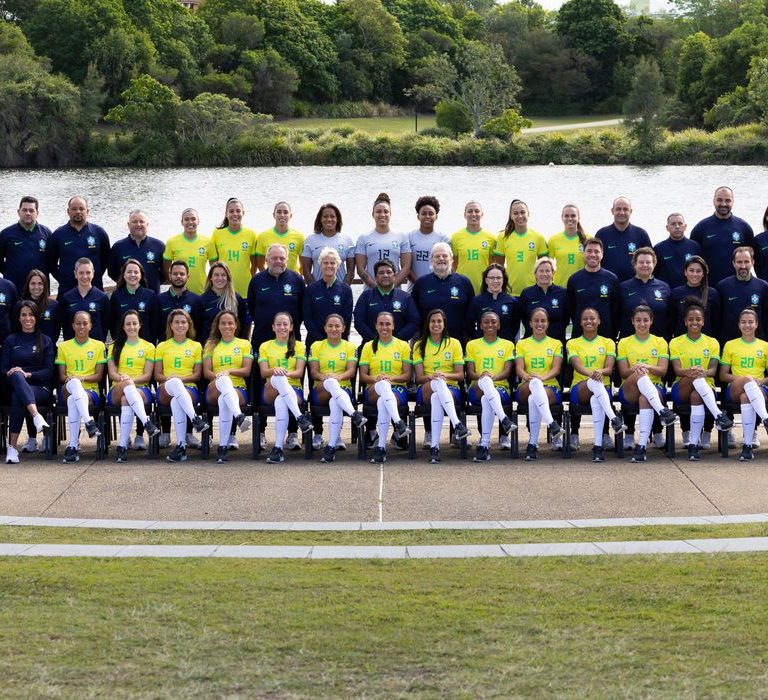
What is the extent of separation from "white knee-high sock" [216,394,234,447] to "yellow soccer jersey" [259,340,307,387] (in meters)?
0.50

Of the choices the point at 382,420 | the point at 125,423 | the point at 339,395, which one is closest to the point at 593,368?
the point at 382,420

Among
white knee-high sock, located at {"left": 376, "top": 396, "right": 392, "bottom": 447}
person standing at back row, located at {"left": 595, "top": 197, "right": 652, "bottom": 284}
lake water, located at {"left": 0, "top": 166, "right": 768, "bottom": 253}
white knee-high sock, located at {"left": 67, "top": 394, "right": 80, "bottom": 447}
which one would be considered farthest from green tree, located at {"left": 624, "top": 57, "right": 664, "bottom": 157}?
white knee-high sock, located at {"left": 67, "top": 394, "right": 80, "bottom": 447}

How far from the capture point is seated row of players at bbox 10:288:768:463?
1105cm

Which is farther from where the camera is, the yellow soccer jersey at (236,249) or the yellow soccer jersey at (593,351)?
the yellow soccer jersey at (236,249)

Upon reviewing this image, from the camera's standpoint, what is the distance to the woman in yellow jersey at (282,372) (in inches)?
438

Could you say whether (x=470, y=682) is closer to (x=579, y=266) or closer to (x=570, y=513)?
(x=570, y=513)

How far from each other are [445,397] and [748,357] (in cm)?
253

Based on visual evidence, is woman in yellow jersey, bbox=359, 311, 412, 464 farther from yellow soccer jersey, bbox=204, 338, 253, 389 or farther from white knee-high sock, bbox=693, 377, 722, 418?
white knee-high sock, bbox=693, 377, 722, 418

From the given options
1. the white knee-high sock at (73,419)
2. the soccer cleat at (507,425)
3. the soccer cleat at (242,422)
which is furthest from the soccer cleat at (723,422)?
the white knee-high sock at (73,419)

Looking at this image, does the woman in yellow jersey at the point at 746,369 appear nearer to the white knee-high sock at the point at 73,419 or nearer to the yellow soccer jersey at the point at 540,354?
the yellow soccer jersey at the point at 540,354

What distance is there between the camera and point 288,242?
1217 cm

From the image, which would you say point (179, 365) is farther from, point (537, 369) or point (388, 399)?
point (537, 369)

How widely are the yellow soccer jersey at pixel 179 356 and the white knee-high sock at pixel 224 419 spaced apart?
0.43 m

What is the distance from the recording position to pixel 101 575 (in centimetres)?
711
